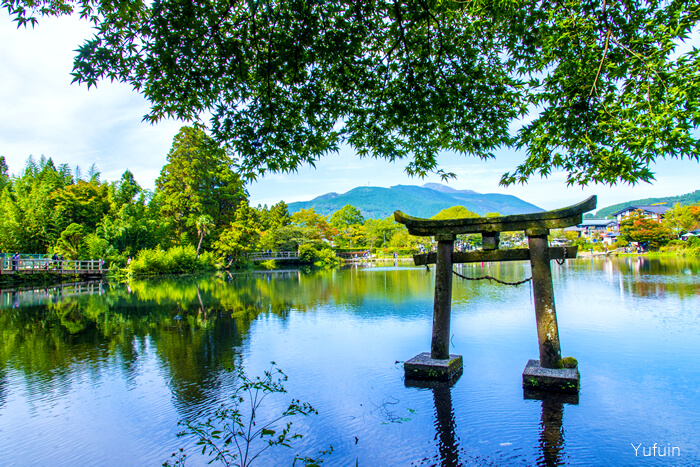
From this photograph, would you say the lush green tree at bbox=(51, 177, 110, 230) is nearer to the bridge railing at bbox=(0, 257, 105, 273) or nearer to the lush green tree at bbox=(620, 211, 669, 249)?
the bridge railing at bbox=(0, 257, 105, 273)

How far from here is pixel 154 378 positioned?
612cm

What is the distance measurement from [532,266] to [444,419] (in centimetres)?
217

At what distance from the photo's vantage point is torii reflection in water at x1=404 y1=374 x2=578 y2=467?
3.54 m

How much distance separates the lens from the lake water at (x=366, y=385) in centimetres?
384

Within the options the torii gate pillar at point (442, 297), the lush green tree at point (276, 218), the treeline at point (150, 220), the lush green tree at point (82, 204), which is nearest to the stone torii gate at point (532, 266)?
the torii gate pillar at point (442, 297)

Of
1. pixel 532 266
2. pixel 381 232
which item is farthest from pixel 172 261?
pixel 381 232

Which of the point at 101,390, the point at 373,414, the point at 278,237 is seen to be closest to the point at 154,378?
the point at 101,390

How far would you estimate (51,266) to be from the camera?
82.8ft

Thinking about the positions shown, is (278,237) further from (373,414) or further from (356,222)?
(373,414)

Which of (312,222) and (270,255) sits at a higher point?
(312,222)

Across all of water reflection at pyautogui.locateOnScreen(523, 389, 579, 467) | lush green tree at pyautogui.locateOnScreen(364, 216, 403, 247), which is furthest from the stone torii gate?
lush green tree at pyautogui.locateOnScreen(364, 216, 403, 247)

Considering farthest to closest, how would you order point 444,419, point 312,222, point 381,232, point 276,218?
1. point 381,232
2. point 312,222
3. point 276,218
4. point 444,419

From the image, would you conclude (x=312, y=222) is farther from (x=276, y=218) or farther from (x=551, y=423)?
(x=551, y=423)

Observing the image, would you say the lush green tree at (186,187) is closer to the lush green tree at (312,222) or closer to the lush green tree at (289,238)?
the lush green tree at (289,238)
